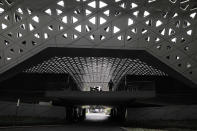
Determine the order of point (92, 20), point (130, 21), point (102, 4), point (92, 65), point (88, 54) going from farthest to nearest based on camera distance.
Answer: point (92, 65) < point (88, 54) < point (92, 20) < point (130, 21) < point (102, 4)

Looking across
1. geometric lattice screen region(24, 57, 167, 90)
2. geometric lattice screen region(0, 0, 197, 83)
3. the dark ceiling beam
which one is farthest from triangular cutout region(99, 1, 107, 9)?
geometric lattice screen region(24, 57, 167, 90)

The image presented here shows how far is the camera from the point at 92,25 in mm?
24156

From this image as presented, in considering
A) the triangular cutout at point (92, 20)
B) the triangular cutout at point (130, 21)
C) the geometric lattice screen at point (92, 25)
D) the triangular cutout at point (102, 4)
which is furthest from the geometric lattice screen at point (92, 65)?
the triangular cutout at point (102, 4)

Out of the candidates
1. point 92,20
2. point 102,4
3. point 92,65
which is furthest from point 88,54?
point 92,65

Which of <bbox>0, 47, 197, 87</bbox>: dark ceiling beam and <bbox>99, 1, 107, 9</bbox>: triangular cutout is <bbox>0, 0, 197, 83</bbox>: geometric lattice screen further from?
<bbox>0, 47, 197, 87</bbox>: dark ceiling beam

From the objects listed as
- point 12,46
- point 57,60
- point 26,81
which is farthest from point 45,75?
point 12,46

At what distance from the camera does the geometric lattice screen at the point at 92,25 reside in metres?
23.7

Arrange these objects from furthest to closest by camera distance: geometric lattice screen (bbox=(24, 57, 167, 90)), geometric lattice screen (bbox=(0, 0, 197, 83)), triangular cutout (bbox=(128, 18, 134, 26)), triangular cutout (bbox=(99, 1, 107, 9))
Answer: geometric lattice screen (bbox=(24, 57, 167, 90)) < triangular cutout (bbox=(128, 18, 134, 26)) < triangular cutout (bbox=(99, 1, 107, 9)) < geometric lattice screen (bbox=(0, 0, 197, 83))

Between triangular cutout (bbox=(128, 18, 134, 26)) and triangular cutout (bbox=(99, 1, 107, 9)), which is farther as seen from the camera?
triangular cutout (bbox=(128, 18, 134, 26))

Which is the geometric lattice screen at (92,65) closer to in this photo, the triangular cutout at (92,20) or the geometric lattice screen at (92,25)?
the triangular cutout at (92,20)

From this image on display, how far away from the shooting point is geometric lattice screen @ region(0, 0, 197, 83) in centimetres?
2367

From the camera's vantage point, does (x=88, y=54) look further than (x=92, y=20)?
Yes

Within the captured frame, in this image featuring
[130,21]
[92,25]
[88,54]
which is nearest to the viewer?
[92,25]

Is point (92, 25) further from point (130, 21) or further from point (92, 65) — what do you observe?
point (92, 65)
